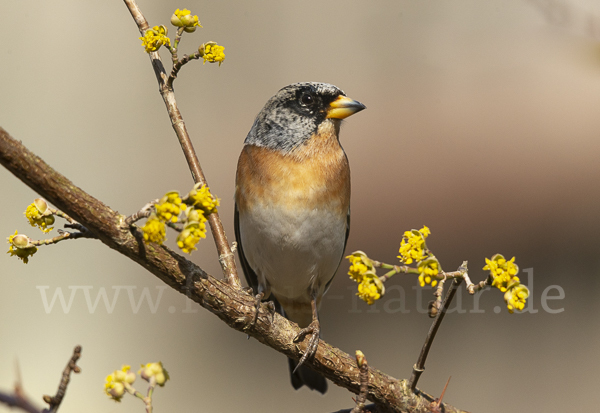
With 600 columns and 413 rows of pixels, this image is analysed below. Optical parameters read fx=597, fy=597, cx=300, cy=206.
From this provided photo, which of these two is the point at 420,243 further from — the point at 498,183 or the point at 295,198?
the point at 498,183

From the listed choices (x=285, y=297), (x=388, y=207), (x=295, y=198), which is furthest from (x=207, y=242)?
(x=295, y=198)

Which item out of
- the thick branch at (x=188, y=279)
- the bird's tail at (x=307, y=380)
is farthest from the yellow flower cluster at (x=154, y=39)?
the bird's tail at (x=307, y=380)

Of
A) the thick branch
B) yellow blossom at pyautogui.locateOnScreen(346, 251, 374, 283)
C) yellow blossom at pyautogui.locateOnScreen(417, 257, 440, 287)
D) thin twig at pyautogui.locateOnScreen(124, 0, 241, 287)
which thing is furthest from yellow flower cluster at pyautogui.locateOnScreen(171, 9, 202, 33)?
yellow blossom at pyautogui.locateOnScreen(417, 257, 440, 287)

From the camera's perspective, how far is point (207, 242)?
575cm

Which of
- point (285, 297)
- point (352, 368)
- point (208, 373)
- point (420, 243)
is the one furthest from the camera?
point (208, 373)

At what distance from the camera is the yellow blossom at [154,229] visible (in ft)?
4.10

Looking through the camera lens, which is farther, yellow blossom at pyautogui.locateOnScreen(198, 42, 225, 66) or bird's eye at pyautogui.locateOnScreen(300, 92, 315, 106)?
bird's eye at pyautogui.locateOnScreen(300, 92, 315, 106)

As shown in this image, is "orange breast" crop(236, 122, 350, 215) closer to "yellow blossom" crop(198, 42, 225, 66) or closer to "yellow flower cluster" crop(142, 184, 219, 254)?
"yellow blossom" crop(198, 42, 225, 66)

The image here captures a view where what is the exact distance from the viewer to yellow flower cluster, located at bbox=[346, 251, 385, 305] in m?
1.32

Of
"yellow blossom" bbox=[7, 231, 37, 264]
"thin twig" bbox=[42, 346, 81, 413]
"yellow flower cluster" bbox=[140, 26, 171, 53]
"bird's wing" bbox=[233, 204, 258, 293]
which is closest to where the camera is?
"thin twig" bbox=[42, 346, 81, 413]

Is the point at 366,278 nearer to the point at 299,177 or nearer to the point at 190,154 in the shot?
the point at 190,154

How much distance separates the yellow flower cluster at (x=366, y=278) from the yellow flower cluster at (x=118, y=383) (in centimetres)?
52

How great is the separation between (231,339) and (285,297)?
3367mm

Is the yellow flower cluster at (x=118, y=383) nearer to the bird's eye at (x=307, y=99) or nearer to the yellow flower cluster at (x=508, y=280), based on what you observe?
the yellow flower cluster at (x=508, y=280)
